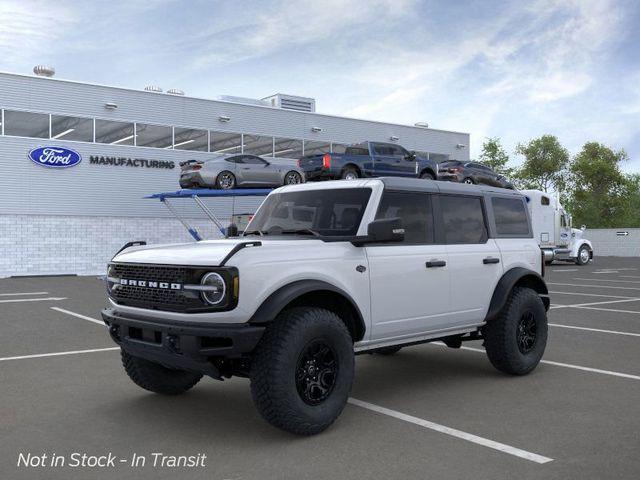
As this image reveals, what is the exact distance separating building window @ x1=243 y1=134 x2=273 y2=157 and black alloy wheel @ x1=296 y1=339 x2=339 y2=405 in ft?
90.3

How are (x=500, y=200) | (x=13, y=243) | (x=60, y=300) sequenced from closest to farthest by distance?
(x=500, y=200) → (x=60, y=300) → (x=13, y=243)

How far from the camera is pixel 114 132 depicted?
92.3ft

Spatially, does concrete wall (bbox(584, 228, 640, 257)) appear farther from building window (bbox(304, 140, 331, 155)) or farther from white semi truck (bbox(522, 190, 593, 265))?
building window (bbox(304, 140, 331, 155))

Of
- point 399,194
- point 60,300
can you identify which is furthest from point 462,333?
point 60,300

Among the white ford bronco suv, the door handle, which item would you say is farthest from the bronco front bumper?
the door handle

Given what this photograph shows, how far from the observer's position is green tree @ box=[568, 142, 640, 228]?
68.6 m

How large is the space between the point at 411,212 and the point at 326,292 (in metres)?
1.44

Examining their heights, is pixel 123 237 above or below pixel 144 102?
below

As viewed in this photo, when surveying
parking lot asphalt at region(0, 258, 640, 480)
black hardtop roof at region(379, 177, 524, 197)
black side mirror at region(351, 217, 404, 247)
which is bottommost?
parking lot asphalt at region(0, 258, 640, 480)

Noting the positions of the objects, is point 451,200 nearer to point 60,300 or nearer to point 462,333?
point 462,333

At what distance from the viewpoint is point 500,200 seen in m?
7.14

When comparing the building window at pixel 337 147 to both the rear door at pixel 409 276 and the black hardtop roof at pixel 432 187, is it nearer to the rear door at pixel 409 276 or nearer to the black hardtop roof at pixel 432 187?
the black hardtop roof at pixel 432 187

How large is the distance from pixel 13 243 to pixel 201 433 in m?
23.9

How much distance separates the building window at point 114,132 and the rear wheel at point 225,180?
7.75 m
